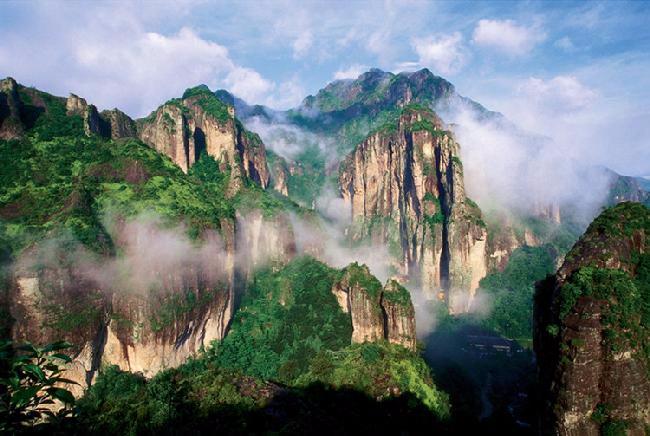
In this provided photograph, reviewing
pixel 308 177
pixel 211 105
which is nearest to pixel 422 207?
pixel 211 105

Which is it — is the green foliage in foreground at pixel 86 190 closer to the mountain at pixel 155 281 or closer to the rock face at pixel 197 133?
the mountain at pixel 155 281

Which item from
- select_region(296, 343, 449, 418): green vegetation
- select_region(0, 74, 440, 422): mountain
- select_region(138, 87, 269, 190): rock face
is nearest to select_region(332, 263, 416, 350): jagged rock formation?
select_region(0, 74, 440, 422): mountain

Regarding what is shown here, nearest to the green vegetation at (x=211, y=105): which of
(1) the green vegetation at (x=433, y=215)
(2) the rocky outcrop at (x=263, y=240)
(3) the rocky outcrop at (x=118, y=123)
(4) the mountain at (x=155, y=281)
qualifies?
(3) the rocky outcrop at (x=118, y=123)

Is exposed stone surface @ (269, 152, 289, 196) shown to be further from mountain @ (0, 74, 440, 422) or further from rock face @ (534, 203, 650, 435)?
rock face @ (534, 203, 650, 435)

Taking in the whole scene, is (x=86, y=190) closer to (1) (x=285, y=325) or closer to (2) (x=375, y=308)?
(1) (x=285, y=325)

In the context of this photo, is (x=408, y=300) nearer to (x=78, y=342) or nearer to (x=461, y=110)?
(x=78, y=342)
